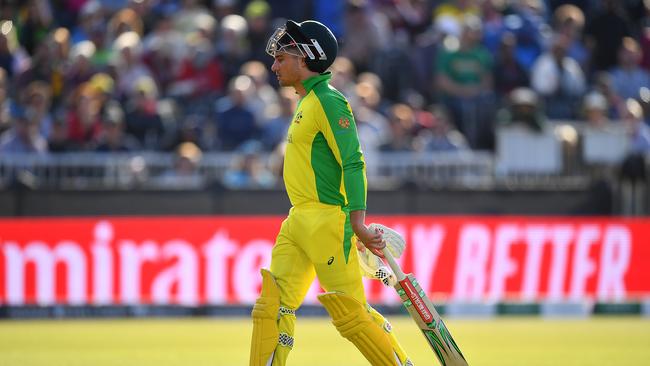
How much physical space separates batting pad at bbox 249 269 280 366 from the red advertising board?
643cm

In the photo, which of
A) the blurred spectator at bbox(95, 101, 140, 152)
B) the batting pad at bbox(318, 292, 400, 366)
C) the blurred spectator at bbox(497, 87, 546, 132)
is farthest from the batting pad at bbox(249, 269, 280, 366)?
the blurred spectator at bbox(497, 87, 546, 132)

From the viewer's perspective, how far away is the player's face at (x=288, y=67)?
20.9 feet

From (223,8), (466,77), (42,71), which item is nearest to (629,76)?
(466,77)

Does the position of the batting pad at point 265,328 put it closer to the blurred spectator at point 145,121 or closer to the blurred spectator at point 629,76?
the blurred spectator at point 145,121

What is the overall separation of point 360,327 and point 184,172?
25.4 feet

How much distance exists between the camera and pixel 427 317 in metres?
6.50

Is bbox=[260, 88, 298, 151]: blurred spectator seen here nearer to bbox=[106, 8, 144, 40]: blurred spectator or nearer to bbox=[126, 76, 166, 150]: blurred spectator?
bbox=[126, 76, 166, 150]: blurred spectator

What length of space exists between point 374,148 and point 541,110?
273 centimetres

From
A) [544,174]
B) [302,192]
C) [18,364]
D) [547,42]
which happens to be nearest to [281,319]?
[302,192]

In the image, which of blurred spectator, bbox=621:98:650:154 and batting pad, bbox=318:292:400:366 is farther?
blurred spectator, bbox=621:98:650:154

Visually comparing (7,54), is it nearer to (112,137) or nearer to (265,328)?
(112,137)

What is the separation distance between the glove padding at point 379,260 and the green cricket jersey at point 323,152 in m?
0.32

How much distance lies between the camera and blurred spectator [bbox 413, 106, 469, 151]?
14.4 metres

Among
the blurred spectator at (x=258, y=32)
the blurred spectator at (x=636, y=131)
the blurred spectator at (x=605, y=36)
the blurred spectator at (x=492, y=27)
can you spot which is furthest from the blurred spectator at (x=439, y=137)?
the blurred spectator at (x=605, y=36)
